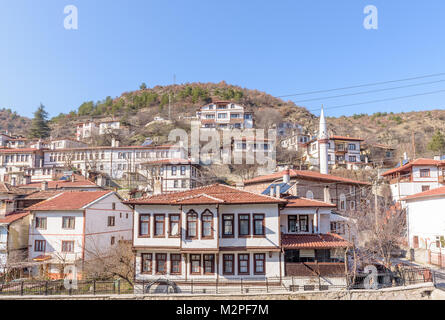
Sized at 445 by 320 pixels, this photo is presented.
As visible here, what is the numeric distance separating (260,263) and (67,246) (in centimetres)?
1737

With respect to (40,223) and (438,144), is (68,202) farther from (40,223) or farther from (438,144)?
(438,144)

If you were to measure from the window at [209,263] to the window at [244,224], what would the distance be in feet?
8.02

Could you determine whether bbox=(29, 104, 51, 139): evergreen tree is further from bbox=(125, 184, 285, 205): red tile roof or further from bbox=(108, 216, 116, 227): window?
bbox=(125, 184, 285, 205): red tile roof

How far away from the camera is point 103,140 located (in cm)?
7612

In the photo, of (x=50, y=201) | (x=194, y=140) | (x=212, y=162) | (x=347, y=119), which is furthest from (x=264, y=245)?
(x=347, y=119)

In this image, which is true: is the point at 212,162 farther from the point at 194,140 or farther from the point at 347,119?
the point at 347,119

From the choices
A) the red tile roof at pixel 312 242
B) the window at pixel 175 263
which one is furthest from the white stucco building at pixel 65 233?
the red tile roof at pixel 312 242

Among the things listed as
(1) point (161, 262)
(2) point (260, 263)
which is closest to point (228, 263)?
(2) point (260, 263)

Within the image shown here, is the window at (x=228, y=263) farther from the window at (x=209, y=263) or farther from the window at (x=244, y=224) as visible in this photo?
the window at (x=244, y=224)

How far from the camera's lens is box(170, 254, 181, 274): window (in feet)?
67.6

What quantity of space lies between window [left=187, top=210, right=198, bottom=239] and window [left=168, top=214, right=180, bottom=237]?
2.75 ft

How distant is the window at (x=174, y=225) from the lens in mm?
20734
